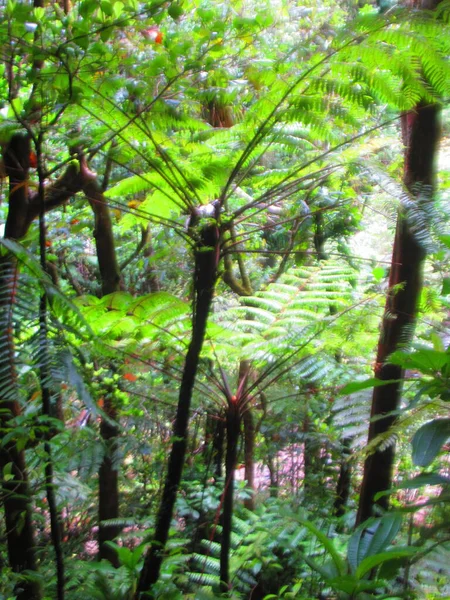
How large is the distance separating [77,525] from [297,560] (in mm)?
1400

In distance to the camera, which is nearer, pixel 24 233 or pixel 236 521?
pixel 24 233

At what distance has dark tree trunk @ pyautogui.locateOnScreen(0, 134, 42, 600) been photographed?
0.98 meters

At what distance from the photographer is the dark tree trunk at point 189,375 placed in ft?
4.47

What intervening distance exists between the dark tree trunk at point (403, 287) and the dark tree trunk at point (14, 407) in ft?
3.34

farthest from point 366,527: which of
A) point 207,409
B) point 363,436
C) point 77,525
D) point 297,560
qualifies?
point 77,525

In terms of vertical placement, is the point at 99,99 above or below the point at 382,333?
above

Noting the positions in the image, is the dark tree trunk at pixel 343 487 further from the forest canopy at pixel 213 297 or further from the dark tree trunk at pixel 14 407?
the dark tree trunk at pixel 14 407

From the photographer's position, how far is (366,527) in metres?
1.14

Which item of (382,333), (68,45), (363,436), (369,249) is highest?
(369,249)

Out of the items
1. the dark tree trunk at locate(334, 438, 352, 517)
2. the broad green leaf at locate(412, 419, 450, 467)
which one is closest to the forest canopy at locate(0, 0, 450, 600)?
the broad green leaf at locate(412, 419, 450, 467)

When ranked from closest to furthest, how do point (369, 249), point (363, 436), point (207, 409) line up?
point (363, 436) < point (207, 409) < point (369, 249)

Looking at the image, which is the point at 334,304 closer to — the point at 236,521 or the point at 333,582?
the point at 333,582

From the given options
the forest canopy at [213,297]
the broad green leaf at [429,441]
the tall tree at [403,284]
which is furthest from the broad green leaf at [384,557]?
the tall tree at [403,284]

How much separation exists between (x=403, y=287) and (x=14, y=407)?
4.17 feet
